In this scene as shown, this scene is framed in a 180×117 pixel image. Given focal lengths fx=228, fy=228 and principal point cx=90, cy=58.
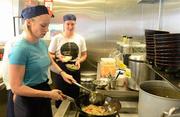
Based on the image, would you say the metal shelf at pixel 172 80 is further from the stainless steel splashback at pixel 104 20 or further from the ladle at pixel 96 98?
the stainless steel splashback at pixel 104 20

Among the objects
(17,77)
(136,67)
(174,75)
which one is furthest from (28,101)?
(174,75)

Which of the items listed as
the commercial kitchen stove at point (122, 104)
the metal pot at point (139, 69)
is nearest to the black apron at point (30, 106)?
the commercial kitchen stove at point (122, 104)

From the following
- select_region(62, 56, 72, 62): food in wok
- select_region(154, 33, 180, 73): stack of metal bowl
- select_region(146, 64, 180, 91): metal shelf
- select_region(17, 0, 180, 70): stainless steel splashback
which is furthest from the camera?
select_region(17, 0, 180, 70): stainless steel splashback

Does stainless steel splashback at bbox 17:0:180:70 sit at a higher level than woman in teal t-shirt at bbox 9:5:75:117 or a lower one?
higher

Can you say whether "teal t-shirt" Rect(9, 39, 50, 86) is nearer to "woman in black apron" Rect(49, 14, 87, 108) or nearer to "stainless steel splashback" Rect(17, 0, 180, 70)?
"woman in black apron" Rect(49, 14, 87, 108)

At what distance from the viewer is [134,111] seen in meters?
1.39

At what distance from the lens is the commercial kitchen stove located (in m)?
1.30

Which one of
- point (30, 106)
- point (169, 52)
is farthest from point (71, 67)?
point (169, 52)

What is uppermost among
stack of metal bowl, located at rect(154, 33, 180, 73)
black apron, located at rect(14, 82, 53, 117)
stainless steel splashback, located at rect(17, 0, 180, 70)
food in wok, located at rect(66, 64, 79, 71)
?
stainless steel splashback, located at rect(17, 0, 180, 70)

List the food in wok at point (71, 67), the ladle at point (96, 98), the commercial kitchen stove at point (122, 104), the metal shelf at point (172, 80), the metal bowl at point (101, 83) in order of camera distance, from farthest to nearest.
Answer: the food in wok at point (71, 67) → the metal bowl at point (101, 83) → the ladle at point (96, 98) → the commercial kitchen stove at point (122, 104) → the metal shelf at point (172, 80)

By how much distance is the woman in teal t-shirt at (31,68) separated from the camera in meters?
1.31

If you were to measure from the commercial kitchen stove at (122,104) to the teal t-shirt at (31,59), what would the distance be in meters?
0.24

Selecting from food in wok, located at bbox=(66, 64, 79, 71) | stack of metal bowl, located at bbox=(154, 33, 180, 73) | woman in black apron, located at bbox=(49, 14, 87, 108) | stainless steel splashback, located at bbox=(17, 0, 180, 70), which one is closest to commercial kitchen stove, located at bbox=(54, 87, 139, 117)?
stack of metal bowl, located at bbox=(154, 33, 180, 73)

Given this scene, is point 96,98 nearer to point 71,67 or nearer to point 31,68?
point 31,68
